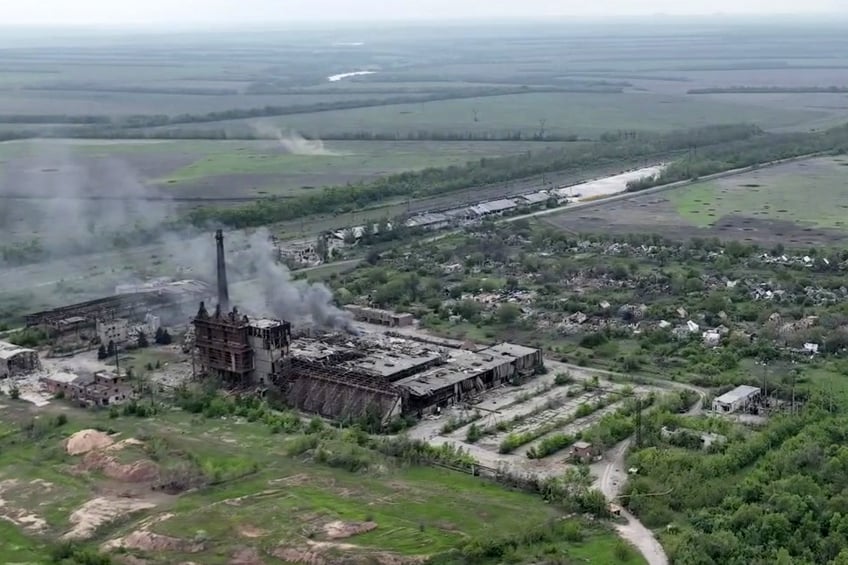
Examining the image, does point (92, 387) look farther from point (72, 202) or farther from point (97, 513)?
point (72, 202)

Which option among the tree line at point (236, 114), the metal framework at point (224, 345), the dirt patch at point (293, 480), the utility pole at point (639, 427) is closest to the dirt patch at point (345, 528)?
the dirt patch at point (293, 480)

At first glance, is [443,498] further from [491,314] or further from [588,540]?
[491,314]

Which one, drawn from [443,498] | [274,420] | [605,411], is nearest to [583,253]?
[605,411]

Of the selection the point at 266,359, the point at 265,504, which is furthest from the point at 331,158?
the point at 265,504

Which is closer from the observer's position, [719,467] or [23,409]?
[719,467]

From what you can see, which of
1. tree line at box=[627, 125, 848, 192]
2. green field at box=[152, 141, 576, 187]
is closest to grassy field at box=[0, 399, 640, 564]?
green field at box=[152, 141, 576, 187]

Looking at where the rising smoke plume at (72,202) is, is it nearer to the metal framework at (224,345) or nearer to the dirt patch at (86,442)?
the metal framework at (224,345)
